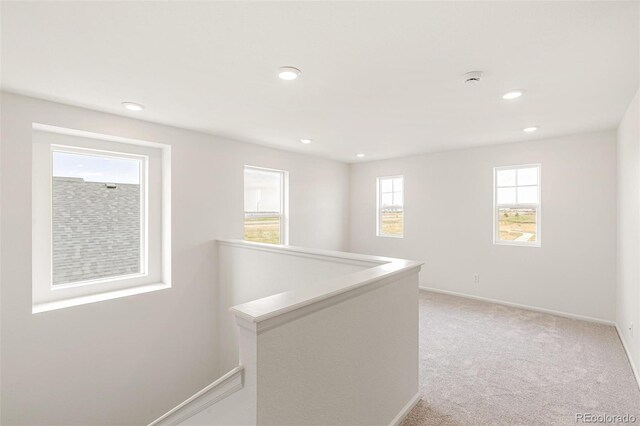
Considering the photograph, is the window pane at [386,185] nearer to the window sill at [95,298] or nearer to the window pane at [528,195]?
the window pane at [528,195]

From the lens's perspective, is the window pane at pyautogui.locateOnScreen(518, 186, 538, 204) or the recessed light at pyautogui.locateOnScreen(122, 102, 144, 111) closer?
the recessed light at pyautogui.locateOnScreen(122, 102, 144, 111)

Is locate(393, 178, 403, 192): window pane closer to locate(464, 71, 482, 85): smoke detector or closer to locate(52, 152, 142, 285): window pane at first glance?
locate(464, 71, 482, 85): smoke detector

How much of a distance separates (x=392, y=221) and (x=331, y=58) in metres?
4.30

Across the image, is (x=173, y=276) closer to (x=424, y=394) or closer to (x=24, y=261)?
(x=24, y=261)

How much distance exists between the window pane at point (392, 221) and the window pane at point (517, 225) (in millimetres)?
1625

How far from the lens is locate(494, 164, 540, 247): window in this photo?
4352 mm

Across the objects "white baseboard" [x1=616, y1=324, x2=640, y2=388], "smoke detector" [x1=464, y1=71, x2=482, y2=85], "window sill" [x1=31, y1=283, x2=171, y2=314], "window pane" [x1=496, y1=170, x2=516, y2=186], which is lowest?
"white baseboard" [x1=616, y1=324, x2=640, y2=388]

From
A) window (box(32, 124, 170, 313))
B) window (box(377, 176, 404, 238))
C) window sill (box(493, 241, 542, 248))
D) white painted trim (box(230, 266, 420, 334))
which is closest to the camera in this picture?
white painted trim (box(230, 266, 420, 334))

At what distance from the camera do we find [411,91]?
2510 mm

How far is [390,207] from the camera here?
19.5 ft

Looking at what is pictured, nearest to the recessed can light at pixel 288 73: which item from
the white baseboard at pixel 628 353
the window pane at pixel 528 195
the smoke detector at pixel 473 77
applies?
the smoke detector at pixel 473 77

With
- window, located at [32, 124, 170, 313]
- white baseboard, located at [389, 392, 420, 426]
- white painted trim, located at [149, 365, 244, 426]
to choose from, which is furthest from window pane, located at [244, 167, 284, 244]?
white painted trim, located at [149, 365, 244, 426]

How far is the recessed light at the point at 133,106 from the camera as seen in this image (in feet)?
9.29

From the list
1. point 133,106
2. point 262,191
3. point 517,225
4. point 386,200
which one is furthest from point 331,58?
point 386,200
